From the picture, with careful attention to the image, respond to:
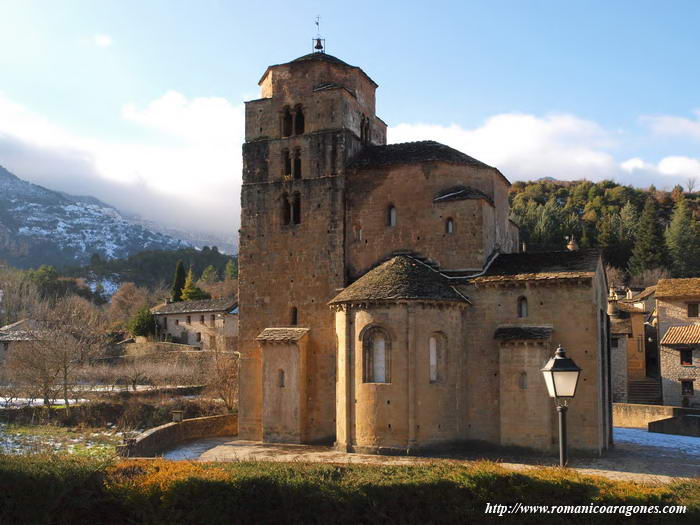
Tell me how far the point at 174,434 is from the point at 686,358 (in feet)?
102

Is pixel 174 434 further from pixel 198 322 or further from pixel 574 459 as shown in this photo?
pixel 198 322

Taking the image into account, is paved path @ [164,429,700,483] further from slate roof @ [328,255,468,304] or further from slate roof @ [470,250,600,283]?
slate roof @ [470,250,600,283]

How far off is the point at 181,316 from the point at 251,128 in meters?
42.2

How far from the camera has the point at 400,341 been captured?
2384 centimetres

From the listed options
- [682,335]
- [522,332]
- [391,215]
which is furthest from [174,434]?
[682,335]

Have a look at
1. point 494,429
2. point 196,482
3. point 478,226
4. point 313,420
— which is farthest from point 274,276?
point 196,482

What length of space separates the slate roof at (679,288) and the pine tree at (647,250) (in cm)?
3210

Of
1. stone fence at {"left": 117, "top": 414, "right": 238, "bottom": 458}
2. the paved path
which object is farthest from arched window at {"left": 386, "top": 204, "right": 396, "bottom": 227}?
stone fence at {"left": 117, "top": 414, "right": 238, "bottom": 458}

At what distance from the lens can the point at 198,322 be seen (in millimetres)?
67062

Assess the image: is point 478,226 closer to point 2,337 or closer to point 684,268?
point 2,337

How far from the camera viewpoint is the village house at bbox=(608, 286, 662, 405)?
44.8m

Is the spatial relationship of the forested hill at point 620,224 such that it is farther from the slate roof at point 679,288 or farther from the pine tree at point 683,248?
the slate roof at point 679,288

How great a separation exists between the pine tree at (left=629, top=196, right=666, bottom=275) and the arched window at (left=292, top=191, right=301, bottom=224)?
5780 cm

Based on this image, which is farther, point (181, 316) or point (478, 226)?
point (181, 316)
